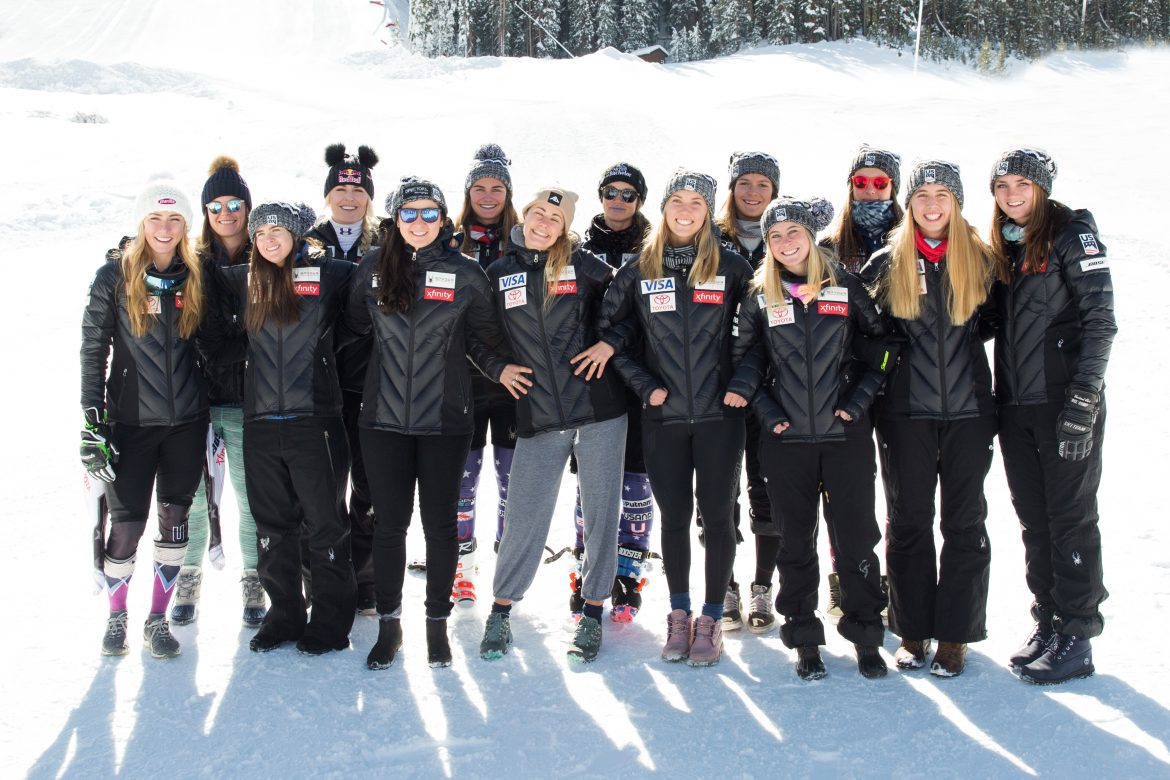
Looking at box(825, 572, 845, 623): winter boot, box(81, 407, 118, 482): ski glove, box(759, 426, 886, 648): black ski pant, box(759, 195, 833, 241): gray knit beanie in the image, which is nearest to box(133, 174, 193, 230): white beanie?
box(81, 407, 118, 482): ski glove

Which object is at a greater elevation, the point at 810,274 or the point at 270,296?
the point at 810,274

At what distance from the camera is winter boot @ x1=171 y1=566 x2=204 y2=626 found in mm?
4309

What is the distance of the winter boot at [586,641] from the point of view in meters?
3.95

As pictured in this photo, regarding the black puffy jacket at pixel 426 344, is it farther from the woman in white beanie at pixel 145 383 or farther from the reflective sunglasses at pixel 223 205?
the reflective sunglasses at pixel 223 205

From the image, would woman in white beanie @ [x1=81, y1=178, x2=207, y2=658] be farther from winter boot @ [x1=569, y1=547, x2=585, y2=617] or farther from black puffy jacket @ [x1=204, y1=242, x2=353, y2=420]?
winter boot @ [x1=569, y1=547, x2=585, y2=617]

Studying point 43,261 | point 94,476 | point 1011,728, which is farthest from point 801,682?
point 43,261

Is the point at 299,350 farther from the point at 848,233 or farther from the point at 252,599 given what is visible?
the point at 848,233

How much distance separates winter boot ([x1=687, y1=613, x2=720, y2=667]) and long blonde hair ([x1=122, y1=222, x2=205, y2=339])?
2.60m

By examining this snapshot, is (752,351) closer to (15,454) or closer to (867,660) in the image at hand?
(867,660)

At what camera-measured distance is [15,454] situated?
19.7 ft

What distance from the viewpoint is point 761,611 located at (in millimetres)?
4277

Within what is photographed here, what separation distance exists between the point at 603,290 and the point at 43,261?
8394 mm

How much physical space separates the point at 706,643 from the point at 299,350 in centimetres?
219

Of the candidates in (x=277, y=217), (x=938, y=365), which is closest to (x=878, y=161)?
(x=938, y=365)
